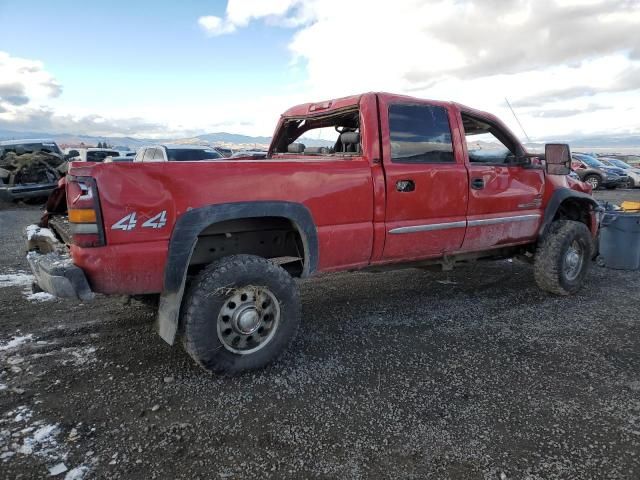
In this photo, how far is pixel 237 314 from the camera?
9.69 feet

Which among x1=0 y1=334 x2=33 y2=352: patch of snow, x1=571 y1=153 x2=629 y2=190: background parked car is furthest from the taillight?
x1=571 y1=153 x2=629 y2=190: background parked car

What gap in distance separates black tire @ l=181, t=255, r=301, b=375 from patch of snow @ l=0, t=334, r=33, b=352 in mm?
1521

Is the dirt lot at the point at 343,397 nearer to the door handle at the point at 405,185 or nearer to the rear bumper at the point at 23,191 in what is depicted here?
the door handle at the point at 405,185

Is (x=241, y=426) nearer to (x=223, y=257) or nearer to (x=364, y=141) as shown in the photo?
(x=223, y=257)

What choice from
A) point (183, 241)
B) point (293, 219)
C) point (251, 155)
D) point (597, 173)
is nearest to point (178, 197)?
point (183, 241)

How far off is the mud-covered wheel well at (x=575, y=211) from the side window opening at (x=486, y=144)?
1.10 m

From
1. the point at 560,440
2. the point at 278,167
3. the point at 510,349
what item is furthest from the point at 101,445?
the point at 510,349

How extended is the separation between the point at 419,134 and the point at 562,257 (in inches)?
86.4

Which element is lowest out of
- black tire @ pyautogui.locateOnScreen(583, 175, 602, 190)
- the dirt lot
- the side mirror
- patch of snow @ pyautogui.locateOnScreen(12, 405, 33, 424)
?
the dirt lot

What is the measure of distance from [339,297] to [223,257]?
1851mm

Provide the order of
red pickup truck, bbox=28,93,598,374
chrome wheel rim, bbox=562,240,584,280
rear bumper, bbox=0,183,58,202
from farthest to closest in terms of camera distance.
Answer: rear bumper, bbox=0,183,58,202 → chrome wheel rim, bbox=562,240,584,280 → red pickup truck, bbox=28,93,598,374

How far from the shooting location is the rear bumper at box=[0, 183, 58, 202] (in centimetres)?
1197

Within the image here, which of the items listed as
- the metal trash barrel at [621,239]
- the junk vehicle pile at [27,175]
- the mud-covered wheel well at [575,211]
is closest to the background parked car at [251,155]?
the mud-covered wheel well at [575,211]

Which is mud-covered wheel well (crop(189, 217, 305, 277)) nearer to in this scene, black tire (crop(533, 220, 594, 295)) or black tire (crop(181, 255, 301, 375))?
black tire (crop(181, 255, 301, 375))
